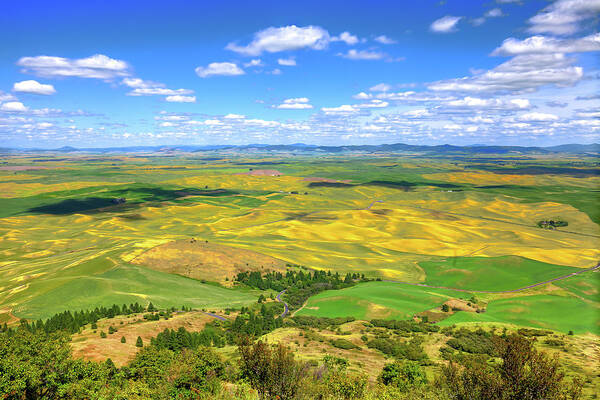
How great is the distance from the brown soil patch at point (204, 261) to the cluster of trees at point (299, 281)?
498cm

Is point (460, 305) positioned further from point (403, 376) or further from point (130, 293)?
point (130, 293)

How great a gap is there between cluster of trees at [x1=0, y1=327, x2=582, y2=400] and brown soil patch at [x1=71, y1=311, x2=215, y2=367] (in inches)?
383

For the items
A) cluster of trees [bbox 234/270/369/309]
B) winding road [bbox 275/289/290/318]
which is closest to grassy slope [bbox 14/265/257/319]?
winding road [bbox 275/289/290/318]

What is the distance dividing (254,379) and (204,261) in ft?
308

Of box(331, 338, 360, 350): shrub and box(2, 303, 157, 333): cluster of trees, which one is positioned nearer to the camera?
box(331, 338, 360, 350): shrub

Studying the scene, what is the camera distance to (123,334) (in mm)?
72688

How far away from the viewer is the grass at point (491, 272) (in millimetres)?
116312

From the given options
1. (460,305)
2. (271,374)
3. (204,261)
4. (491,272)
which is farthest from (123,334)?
(491,272)

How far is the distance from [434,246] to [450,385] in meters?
127

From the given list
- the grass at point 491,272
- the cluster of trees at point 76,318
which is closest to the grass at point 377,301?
the grass at point 491,272

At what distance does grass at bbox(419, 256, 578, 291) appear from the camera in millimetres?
116312

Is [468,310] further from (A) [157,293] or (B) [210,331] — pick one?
(A) [157,293]

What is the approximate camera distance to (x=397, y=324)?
8319cm

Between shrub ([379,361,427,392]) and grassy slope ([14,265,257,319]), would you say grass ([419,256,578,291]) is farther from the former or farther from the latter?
shrub ([379,361,427,392])
